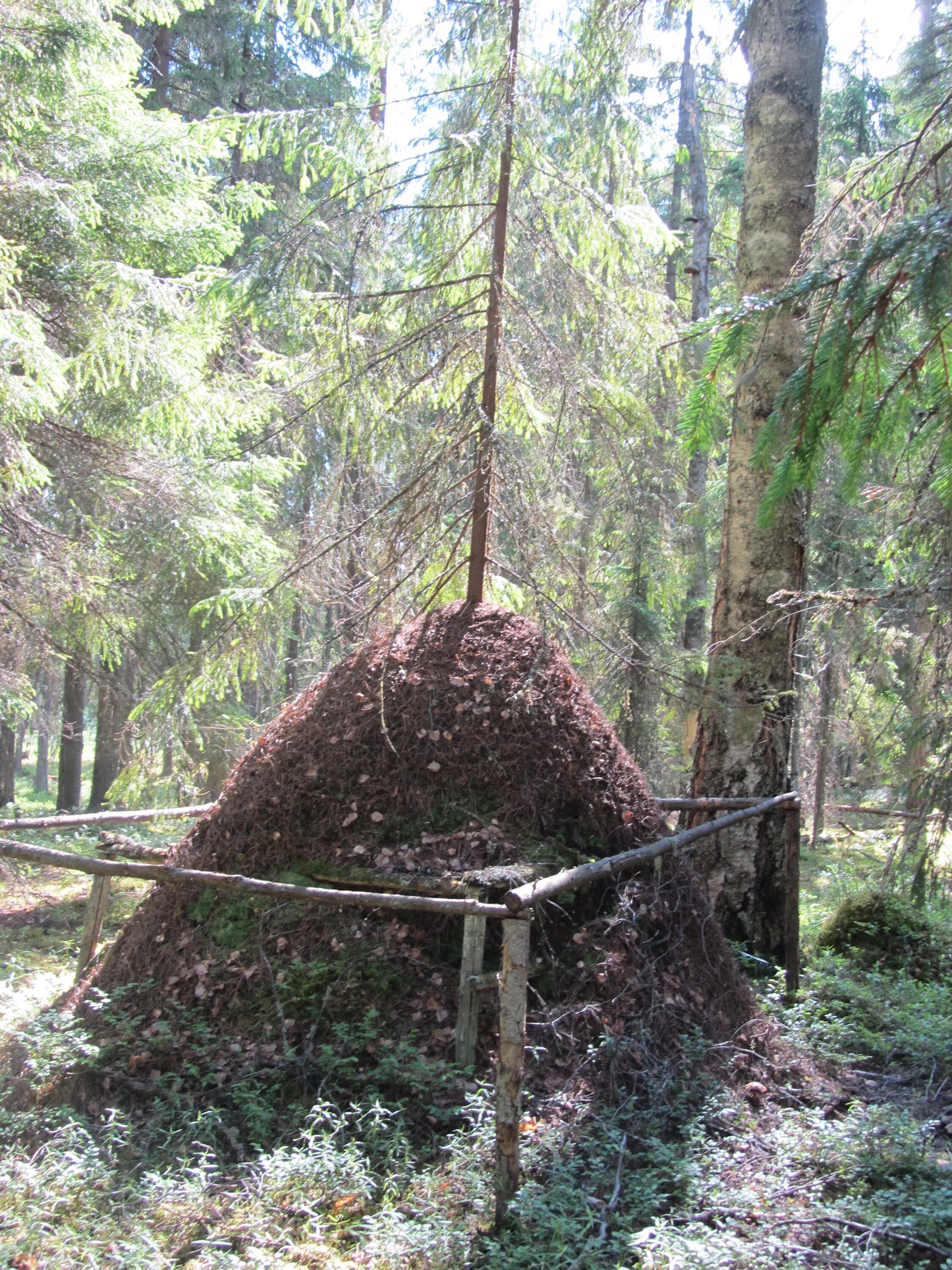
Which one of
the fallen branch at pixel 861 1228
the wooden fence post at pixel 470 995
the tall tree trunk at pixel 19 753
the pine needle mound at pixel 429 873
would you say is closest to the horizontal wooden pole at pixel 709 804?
the pine needle mound at pixel 429 873

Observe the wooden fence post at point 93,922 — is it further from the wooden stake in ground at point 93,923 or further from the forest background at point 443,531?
the forest background at point 443,531

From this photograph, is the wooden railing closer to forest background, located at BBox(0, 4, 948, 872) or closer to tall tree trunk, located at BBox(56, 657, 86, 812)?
forest background, located at BBox(0, 4, 948, 872)

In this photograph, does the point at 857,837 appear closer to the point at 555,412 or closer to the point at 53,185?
the point at 555,412

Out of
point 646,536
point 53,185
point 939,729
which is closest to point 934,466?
point 939,729

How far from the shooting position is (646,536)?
12117mm

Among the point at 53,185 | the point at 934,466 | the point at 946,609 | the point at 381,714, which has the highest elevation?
the point at 53,185

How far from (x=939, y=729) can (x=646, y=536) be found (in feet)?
24.8

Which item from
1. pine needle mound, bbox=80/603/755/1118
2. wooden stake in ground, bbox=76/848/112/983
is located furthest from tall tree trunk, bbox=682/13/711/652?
wooden stake in ground, bbox=76/848/112/983

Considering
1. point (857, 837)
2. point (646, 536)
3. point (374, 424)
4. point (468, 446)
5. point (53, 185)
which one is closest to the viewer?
point (374, 424)

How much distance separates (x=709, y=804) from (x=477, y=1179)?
3003 mm

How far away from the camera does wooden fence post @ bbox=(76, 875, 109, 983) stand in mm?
5539

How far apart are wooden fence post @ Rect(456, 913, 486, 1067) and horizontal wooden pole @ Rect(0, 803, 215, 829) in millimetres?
2106

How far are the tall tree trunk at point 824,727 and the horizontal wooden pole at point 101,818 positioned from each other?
4.42 m

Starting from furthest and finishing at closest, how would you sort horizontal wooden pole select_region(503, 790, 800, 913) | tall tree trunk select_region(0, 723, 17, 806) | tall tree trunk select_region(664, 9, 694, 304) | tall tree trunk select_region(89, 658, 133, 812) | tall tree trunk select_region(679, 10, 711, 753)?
tall tree trunk select_region(0, 723, 17, 806), tall tree trunk select_region(664, 9, 694, 304), tall tree trunk select_region(679, 10, 711, 753), tall tree trunk select_region(89, 658, 133, 812), horizontal wooden pole select_region(503, 790, 800, 913)
